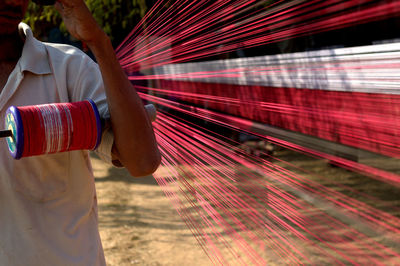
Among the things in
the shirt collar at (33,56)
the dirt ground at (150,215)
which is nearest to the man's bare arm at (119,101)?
the shirt collar at (33,56)

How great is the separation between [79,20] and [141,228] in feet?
9.86

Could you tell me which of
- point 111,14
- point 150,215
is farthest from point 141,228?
point 111,14

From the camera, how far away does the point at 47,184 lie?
1.14m

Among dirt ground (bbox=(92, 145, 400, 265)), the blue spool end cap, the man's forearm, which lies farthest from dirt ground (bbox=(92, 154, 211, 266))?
the blue spool end cap

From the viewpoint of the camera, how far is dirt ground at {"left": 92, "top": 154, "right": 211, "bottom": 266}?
126 inches

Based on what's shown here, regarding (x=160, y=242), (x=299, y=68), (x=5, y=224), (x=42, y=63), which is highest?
(x=42, y=63)

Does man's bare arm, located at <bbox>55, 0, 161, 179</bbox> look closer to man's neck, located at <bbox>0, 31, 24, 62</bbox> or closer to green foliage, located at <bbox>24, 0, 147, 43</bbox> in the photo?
man's neck, located at <bbox>0, 31, 24, 62</bbox>

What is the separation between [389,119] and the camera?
0.95m

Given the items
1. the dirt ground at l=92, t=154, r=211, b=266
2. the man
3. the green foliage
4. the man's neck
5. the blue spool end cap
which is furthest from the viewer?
the green foliage

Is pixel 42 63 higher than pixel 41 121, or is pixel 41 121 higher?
pixel 42 63

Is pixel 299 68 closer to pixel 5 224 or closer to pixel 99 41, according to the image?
pixel 99 41

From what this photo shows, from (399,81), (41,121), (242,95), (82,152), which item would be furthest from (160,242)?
(399,81)

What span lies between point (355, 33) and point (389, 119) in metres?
3.36

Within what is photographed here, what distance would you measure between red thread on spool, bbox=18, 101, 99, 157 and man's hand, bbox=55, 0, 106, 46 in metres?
0.16
